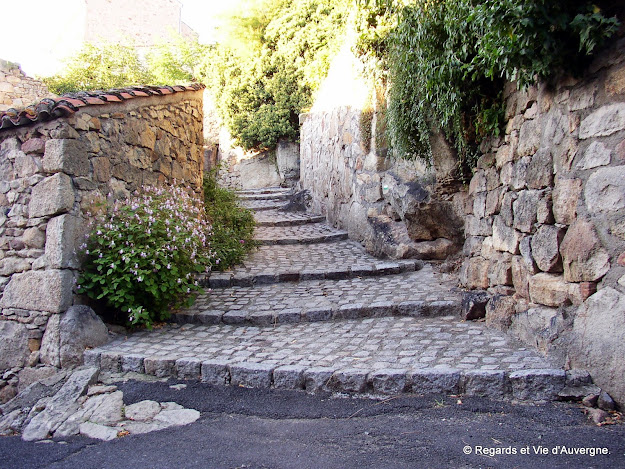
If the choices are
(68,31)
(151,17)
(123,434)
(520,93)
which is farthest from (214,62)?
(123,434)

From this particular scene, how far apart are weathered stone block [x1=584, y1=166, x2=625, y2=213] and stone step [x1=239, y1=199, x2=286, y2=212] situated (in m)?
7.94

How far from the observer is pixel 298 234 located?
26.6ft

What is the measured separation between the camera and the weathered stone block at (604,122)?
2672 millimetres

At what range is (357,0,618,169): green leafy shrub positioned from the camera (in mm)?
2641

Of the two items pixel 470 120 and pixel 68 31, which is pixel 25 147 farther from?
pixel 68 31

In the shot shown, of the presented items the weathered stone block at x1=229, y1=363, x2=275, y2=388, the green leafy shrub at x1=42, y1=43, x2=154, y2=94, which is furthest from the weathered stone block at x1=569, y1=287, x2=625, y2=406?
the green leafy shrub at x1=42, y1=43, x2=154, y2=94

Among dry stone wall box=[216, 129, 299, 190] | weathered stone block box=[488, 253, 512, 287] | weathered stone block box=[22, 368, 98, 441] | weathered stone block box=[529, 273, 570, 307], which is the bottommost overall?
weathered stone block box=[22, 368, 98, 441]

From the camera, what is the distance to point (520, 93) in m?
3.62

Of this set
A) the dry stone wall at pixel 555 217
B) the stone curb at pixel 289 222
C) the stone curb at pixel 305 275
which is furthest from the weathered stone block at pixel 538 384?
the stone curb at pixel 289 222

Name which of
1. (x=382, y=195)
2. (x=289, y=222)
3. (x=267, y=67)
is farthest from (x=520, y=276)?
(x=267, y=67)

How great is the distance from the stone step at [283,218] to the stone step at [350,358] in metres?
4.54

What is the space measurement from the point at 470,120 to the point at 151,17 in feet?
70.2

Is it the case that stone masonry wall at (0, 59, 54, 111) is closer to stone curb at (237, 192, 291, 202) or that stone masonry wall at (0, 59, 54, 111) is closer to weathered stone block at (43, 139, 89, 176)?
stone curb at (237, 192, 291, 202)

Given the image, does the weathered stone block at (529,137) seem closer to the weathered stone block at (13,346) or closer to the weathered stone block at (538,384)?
the weathered stone block at (538,384)
